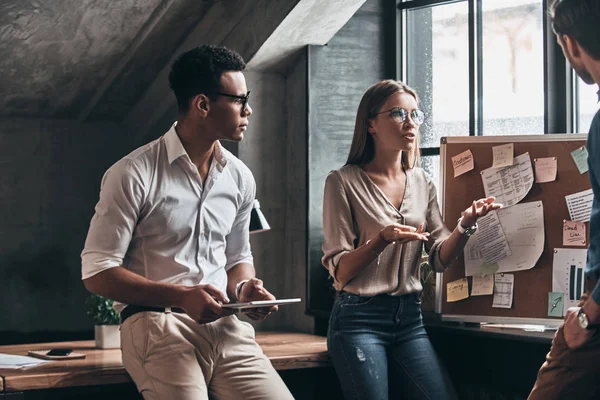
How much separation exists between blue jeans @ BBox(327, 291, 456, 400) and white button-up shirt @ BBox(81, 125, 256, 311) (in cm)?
54

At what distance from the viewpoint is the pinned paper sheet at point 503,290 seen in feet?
11.9

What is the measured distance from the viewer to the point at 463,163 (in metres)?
3.76

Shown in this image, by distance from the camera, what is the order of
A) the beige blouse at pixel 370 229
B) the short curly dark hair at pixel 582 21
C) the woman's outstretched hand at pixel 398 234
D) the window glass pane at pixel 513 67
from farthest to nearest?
the window glass pane at pixel 513 67, the beige blouse at pixel 370 229, the woman's outstretched hand at pixel 398 234, the short curly dark hair at pixel 582 21

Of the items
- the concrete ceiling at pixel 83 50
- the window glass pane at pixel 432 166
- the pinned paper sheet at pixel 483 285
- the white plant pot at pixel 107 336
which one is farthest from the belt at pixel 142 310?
the concrete ceiling at pixel 83 50

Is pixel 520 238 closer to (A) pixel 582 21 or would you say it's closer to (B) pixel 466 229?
(B) pixel 466 229

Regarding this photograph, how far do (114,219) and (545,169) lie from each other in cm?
174

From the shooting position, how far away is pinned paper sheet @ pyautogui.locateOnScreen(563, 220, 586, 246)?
3492 mm

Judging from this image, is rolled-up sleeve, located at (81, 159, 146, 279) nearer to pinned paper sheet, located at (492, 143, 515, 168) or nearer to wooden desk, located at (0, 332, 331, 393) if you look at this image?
wooden desk, located at (0, 332, 331, 393)

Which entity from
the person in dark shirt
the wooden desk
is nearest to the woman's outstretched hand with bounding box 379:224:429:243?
the wooden desk

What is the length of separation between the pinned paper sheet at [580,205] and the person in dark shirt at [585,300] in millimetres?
1269

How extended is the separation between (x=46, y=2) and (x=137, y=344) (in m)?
2.58

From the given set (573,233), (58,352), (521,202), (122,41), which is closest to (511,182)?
(521,202)

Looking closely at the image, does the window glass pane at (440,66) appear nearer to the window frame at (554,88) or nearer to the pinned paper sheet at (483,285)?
the window frame at (554,88)

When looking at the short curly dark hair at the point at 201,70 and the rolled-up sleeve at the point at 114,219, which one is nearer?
the rolled-up sleeve at the point at 114,219
